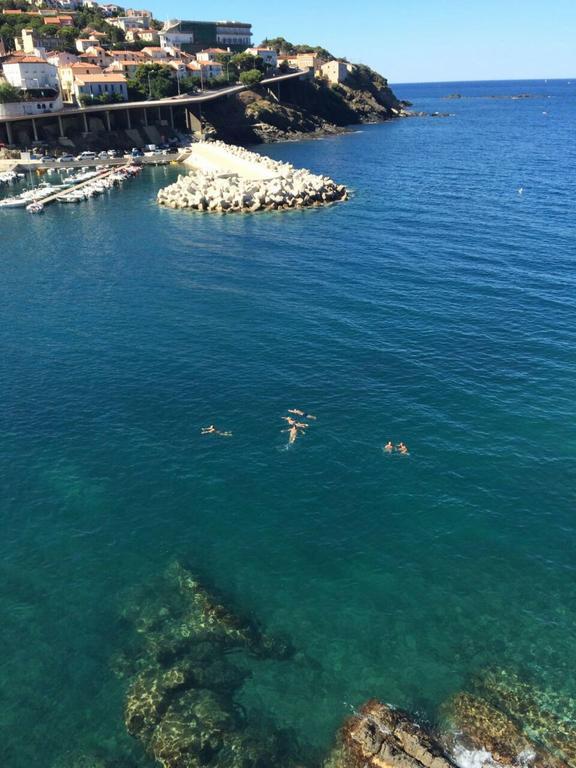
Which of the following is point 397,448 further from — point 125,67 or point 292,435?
point 125,67

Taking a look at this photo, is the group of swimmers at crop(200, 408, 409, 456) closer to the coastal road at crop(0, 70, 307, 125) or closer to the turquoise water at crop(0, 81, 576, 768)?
the turquoise water at crop(0, 81, 576, 768)

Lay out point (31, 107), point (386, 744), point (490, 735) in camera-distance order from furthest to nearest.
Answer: point (31, 107) → point (490, 735) → point (386, 744)

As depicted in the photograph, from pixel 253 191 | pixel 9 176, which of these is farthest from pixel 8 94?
pixel 253 191

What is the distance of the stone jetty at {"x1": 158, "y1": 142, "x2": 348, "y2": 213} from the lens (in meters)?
103

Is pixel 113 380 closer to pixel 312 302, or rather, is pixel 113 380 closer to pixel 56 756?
pixel 312 302

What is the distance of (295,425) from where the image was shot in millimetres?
41469

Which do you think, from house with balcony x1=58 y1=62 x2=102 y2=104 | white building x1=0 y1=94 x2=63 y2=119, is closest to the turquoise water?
white building x1=0 y1=94 x2=63 y2=119

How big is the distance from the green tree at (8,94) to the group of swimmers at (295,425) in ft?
465

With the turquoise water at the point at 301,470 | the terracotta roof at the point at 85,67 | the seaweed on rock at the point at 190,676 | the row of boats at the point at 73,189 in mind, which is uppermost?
the terracotta roof at the point at 85,67

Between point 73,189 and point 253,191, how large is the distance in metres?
40.4

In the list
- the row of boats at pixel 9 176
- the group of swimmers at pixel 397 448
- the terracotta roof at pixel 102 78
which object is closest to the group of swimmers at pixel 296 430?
the group of swimmers at pixel 397 448

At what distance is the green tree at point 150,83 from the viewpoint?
18238 cm

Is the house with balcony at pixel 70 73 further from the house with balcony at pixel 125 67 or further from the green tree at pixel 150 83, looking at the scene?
the house with balcony at pixel 125 67

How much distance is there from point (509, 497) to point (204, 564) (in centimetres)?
1811
